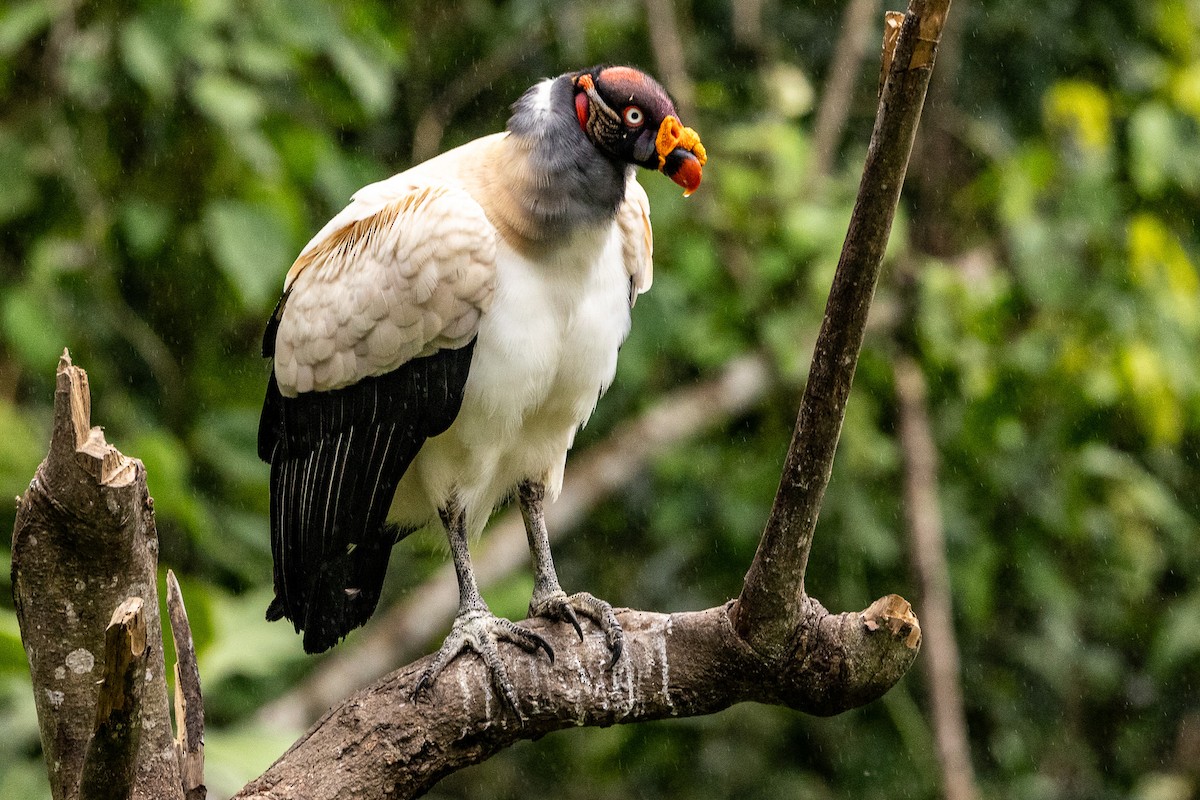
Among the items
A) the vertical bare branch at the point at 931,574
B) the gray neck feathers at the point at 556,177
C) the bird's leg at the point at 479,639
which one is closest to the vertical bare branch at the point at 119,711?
the bird's leg at the point at 479,639

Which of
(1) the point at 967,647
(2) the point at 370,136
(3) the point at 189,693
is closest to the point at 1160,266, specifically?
(1) the point at 967,647

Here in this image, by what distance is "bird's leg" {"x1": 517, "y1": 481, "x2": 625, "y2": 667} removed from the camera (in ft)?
10.2

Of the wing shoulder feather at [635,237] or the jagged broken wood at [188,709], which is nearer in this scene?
the jagged broken wood at [188,709]

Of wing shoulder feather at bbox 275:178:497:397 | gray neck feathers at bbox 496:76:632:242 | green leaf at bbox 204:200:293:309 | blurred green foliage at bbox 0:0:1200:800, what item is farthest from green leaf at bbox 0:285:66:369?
gray neck feathers at bbox 496:76:632:242

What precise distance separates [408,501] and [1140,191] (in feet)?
10.9

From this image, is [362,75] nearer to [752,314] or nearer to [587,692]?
[752,314]

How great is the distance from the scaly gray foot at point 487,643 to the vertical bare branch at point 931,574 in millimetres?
2608

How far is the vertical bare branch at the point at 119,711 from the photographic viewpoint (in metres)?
2.00

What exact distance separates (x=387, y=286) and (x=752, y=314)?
259 cm

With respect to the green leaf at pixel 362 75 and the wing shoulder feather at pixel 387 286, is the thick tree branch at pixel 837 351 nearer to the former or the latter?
the wing shoulder feather at pixel 387 286

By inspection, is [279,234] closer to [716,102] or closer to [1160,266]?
[716,102]

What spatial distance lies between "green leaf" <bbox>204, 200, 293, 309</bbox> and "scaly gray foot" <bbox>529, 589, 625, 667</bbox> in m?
1.98

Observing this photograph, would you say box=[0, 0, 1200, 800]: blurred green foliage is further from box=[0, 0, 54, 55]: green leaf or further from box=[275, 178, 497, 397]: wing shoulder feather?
box=[275, 178, 497, 397]: wing shoulder feather

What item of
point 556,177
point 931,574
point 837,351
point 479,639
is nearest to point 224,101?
point 556,177
